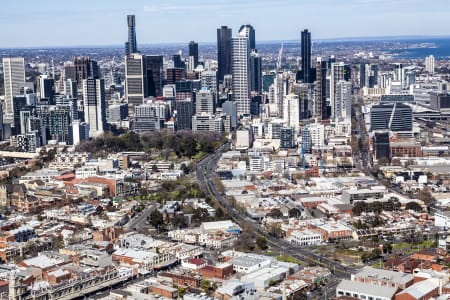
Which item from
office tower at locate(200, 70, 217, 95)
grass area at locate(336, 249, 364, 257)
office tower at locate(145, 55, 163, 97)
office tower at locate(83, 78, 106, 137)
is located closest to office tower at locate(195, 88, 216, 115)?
office tower at locate(83, 78, 106, 137)

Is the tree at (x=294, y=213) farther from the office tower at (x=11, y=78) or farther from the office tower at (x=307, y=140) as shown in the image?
the office tower at (x=11, y=78)

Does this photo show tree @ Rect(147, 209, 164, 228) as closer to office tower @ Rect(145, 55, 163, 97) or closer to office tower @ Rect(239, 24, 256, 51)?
office tower @ Rect(145, 55, 163, 97)

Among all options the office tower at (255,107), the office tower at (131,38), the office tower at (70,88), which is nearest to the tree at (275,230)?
the office tower at (255,107)

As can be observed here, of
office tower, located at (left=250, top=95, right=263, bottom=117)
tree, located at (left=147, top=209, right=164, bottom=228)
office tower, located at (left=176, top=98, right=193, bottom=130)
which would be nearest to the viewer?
tree, located at (left=147, top=209, right=164, bottom=228)

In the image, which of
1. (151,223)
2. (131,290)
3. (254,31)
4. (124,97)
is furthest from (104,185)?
(254,31)

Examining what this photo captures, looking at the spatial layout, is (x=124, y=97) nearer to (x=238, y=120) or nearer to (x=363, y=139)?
(x=238, y=120)

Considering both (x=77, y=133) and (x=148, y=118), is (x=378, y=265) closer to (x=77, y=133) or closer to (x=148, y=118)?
(x=77, y=133)
